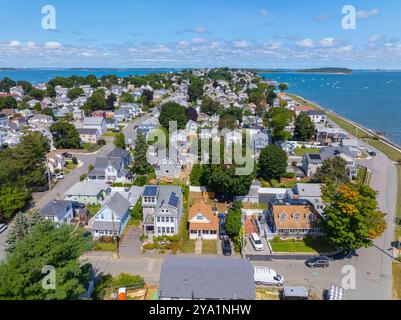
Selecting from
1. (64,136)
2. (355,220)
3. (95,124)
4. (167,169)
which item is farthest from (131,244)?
(95,124)

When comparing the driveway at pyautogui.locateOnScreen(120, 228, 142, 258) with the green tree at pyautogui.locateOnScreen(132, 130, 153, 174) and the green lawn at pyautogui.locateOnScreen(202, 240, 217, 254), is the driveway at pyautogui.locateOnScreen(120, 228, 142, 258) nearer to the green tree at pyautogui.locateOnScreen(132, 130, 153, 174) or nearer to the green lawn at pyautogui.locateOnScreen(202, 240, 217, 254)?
the green lawn at pyautogui.locateOnScreen(202, 240, 217, 254)

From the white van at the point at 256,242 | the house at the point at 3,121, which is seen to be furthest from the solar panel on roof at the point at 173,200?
the house at the point at 3,121

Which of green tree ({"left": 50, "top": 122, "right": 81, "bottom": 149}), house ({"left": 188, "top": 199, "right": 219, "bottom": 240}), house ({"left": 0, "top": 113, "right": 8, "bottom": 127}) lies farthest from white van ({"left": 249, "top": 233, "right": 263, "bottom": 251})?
house ({"left": 0, "top": 113, "right": 8, "bottom": 127})

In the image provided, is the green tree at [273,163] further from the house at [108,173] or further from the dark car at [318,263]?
the house at [108,173]

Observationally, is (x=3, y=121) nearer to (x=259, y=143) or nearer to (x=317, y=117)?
(x=259, y=143)

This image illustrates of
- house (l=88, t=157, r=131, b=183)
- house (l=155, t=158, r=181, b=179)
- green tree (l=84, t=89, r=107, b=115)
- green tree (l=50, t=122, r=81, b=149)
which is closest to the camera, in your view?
house (l=88, t=157, r=131, b=183)
